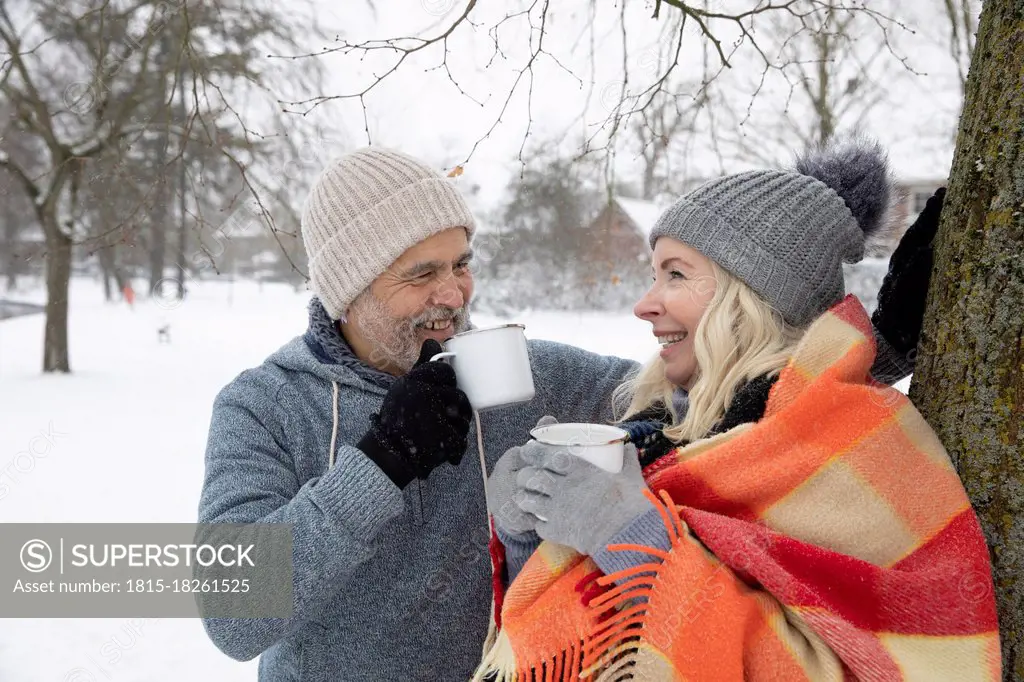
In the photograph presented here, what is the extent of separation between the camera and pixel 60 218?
12.0 m

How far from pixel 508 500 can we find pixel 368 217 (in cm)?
108

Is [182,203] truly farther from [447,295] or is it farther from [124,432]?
[124,432]

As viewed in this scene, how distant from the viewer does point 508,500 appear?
1.48 metres

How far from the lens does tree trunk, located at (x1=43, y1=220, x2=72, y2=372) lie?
11.6 metres

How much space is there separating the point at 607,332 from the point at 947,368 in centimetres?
1396

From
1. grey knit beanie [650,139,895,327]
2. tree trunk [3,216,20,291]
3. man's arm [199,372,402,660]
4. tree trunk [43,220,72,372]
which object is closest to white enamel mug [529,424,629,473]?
man's arm [199,372,402,660]

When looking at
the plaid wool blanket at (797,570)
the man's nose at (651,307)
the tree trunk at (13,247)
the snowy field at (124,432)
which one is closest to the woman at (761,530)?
the plaid wool blanket at (797,570)

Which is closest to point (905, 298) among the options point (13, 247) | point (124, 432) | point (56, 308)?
point (124, 432)

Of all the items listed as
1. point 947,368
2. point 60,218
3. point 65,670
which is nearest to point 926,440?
point 947,368

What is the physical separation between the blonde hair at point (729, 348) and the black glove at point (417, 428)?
0.49 metres

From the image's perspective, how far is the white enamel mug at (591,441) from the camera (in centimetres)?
134

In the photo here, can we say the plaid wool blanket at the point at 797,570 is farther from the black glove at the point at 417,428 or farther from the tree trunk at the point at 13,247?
the tree trunk at the point at 13,247

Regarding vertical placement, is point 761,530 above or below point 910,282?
below

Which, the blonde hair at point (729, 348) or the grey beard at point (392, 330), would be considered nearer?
the blonde hair at point (729, 348)
